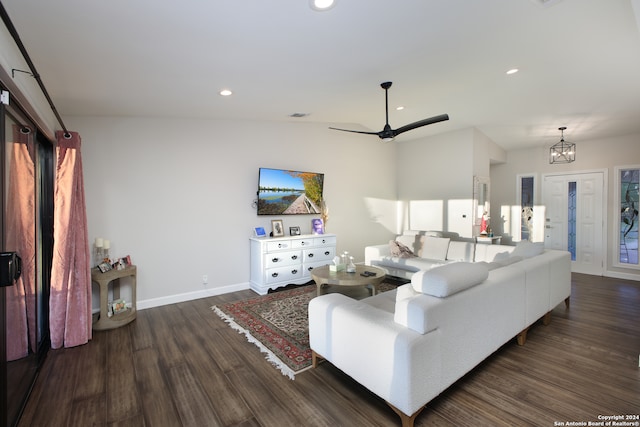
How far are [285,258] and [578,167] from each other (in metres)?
5.91

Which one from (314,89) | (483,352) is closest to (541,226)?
(483,352)

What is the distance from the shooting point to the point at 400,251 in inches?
205

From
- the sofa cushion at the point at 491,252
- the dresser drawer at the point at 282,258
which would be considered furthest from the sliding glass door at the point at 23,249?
the sofa cushion at the point at 491,252

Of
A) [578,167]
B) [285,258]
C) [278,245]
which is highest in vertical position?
[578,167]

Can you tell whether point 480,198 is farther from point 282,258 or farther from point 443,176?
point 282,258

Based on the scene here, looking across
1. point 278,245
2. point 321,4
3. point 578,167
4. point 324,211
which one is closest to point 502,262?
point 321,4

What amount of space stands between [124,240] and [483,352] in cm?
414

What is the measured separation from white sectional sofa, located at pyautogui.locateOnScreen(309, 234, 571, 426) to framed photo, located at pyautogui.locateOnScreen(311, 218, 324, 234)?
286 cm

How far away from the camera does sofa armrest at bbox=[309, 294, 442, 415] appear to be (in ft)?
5.73

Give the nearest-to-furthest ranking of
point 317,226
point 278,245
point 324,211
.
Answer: point 278,245
point 317,226
point 324,211

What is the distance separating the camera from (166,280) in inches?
167

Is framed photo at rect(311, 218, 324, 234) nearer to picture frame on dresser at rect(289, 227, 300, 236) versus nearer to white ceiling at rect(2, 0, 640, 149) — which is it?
picture frame on dresser at rect(289, 227, 300, 236)

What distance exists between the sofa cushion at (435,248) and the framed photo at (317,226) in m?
1.80

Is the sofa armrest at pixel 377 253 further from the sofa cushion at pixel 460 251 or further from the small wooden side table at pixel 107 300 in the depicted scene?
the small wooden side table at pixel 107 300
